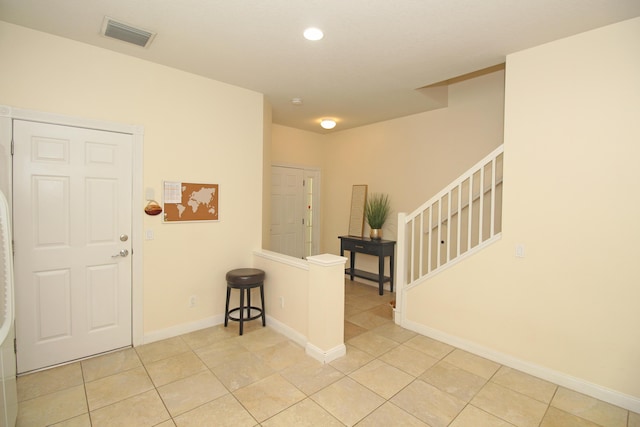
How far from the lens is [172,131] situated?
10.6 feet

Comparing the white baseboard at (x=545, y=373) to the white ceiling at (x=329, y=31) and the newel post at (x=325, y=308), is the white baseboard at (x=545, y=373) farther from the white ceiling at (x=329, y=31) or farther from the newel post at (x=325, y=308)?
the white ceiling at (x=329, y=31)

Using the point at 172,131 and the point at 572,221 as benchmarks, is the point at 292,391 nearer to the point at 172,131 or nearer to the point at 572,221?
the point at 572,221

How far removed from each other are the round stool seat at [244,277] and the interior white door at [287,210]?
191 centimetres

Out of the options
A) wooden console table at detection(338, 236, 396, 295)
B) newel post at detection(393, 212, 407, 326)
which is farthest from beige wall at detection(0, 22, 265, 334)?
wooden console table at detection(338, 236, 396, 295)

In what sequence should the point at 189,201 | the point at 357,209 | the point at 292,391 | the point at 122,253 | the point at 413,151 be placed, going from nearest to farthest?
1. the point at 292,391
2. the point at 122,253
3. the point at 189,201
4. the point at 413,151
5. the point at 357,209

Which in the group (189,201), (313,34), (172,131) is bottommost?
(189,201)

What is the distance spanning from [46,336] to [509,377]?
395cm

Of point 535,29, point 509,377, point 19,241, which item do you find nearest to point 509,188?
point 535,29

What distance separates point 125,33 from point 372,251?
400 cm

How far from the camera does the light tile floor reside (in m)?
2.11

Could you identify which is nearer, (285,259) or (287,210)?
(285,259)

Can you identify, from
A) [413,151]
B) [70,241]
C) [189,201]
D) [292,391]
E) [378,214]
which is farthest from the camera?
[378,214]

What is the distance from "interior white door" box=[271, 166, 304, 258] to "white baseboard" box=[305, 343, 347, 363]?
262 centimetres

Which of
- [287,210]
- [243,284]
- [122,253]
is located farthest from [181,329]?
[287,210]
